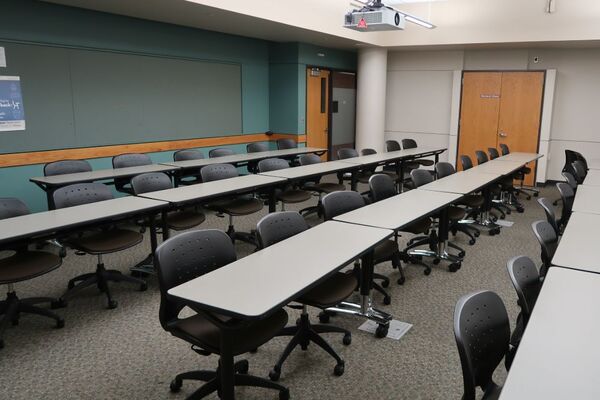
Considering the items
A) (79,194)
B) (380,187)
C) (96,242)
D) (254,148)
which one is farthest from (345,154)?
(96,242)

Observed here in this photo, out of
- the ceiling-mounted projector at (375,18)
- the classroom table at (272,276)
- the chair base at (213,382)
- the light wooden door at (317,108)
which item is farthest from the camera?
the light wooden door at (317,108)

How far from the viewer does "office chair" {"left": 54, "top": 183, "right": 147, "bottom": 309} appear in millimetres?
3701

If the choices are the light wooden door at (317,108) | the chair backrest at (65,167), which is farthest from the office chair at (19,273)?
the light wooden door at (317,108)

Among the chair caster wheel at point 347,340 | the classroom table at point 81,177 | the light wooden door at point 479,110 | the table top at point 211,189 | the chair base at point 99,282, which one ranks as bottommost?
the chair caster wheel at point 347,340

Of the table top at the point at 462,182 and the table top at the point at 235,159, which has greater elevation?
the table top at the point at 235,159

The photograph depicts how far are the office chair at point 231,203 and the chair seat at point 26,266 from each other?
179cm

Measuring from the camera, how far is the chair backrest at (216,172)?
16.9 ft

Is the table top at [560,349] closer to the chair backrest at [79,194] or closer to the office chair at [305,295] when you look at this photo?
the office chair at [305,295]

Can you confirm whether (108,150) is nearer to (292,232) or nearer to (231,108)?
(231,108)

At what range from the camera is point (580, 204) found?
430cm

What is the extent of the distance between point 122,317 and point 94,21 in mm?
4280

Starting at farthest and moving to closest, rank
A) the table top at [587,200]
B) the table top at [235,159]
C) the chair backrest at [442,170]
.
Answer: the table top at [235,159], the chair backrest at [442,170], the table top at [587,200]

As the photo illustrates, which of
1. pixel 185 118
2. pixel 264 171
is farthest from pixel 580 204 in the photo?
pixel 185 118

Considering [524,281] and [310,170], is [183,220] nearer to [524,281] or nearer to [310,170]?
[310,170]
